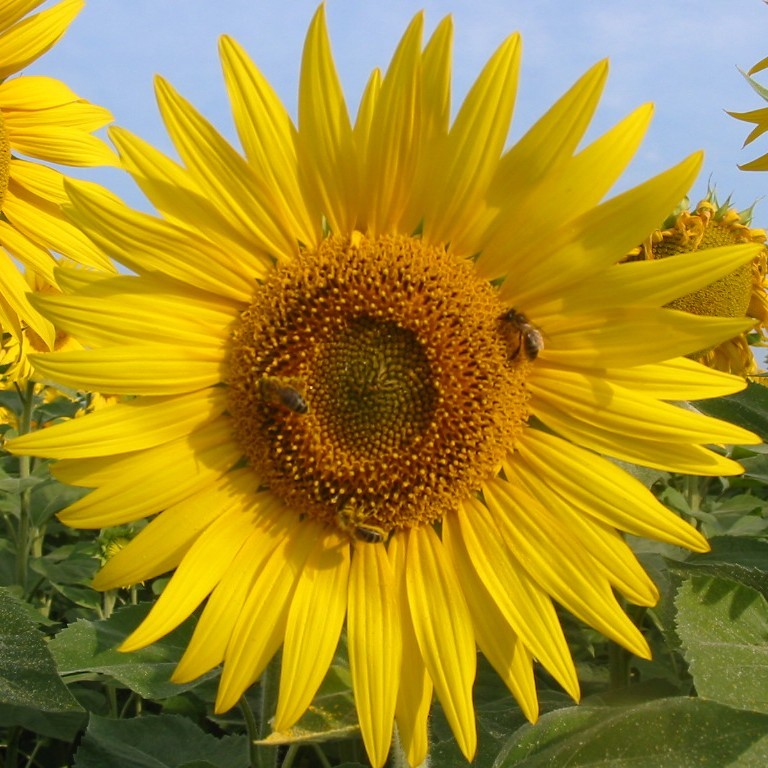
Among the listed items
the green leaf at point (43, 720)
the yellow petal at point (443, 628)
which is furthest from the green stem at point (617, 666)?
the green leaf at point (43, 720)

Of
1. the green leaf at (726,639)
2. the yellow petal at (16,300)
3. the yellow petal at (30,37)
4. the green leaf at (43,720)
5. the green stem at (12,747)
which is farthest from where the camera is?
the yellow petal at (30,37)

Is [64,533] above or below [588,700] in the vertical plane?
below

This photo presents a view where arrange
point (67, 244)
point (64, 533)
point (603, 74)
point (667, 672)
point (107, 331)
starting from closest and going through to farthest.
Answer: point (603, 74)
point (107, 331)
point (667, 672)
point (67, 244)
point (64, 533)

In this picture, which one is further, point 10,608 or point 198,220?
point 10,608

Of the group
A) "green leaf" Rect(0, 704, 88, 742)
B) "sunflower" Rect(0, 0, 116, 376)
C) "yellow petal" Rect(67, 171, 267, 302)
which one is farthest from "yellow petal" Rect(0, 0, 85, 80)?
"green leaf" Rect(0, 704, 88, 742)

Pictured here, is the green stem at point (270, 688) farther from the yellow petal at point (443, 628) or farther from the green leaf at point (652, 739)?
the green leaf at point (652, 739)

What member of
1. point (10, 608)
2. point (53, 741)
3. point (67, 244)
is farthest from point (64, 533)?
point (10, 608)

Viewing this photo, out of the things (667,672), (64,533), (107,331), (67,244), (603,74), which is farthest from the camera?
(64,533)

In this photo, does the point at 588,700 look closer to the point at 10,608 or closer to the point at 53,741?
the point at 10,608
